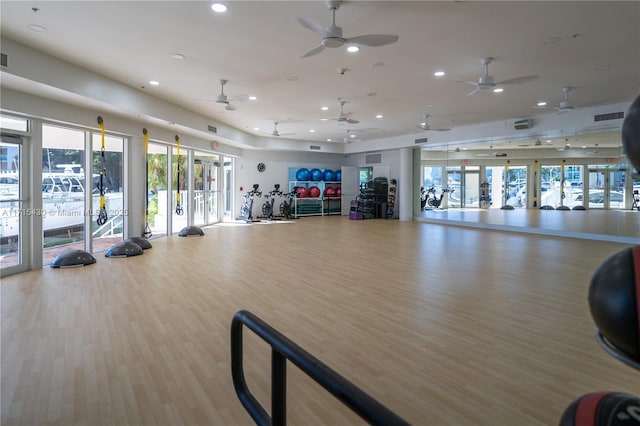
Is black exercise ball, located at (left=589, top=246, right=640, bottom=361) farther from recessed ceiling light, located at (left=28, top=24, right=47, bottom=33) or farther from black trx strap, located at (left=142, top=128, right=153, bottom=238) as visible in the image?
black trx strap, located at (left=142, top=128, right=153, bottom=238)

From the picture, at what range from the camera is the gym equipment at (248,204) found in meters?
14.3

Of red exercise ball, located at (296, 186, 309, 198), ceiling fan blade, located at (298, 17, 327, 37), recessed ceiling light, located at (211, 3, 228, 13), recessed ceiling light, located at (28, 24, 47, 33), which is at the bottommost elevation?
red exercise ball, located at (296, 186, 309, 198)

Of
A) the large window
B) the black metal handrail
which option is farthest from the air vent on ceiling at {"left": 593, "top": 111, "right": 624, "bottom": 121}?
the large window

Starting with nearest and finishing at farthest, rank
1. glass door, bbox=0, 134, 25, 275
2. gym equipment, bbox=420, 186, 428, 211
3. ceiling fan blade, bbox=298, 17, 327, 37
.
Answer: ceiling fan blade, bbox=298, 17, 327, 37 → glass door, bbox=0, 134, 25, 275 → gym equipment, bbox=420, 186, 428, 211

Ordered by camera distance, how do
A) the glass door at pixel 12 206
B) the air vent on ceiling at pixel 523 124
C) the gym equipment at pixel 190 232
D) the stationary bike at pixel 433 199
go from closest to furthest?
the glass door at pixel 12 206 → the gym equipment at pixel 190 232 → the air vent on ceiling at pixel 523 124 → the stationary bike at pixel 433 199

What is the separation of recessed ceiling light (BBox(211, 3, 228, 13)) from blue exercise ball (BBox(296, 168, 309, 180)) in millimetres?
12182

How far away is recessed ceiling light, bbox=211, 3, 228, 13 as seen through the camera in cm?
398

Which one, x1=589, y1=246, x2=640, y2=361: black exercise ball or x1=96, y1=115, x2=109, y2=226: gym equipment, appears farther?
x1=96, y1=115, x2=109, y2=226: gym equipment

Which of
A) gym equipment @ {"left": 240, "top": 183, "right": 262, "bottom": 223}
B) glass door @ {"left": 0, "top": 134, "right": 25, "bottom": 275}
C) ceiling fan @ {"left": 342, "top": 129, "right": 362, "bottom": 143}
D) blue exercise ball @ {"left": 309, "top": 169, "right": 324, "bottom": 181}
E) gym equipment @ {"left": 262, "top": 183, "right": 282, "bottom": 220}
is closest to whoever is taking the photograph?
glass door @ {"left": 0, "top": 134, "right": 25, "bottom": 275}

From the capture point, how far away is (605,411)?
1.06 meters

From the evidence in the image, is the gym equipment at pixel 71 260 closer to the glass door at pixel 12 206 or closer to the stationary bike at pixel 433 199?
the glass door at pixel 12 206

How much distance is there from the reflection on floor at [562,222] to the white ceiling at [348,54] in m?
3.14

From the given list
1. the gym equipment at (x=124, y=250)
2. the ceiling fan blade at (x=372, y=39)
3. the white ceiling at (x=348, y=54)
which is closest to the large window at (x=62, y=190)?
the gym equipment at (x=124, y=250)

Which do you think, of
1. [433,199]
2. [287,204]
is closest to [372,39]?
[433,199]
